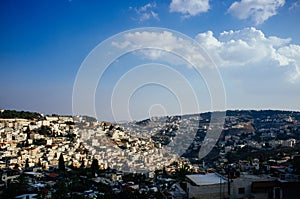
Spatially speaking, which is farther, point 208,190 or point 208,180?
point 208,180

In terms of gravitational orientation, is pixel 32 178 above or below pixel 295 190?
below

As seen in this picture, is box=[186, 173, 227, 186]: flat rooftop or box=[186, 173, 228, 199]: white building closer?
box=[186, 173, 228, 199]: white building

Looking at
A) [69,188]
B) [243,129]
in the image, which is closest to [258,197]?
[69,188]

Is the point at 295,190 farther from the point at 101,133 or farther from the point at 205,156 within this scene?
the point at 101,133

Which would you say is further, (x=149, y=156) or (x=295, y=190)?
(x=149, y=156)

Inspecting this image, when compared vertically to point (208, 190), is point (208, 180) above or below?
above

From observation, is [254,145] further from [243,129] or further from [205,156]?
[243,129]

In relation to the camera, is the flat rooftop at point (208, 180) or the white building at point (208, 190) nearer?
the white building at point (208, 190)

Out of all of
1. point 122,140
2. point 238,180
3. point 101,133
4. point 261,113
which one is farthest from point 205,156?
point 261,113

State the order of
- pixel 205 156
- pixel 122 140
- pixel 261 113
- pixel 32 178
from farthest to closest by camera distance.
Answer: pixel 261 113, pixel 122 140, pixel 205 156, pixel 32 178

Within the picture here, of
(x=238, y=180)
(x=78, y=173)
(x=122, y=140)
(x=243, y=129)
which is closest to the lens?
(x=238, y=180)
